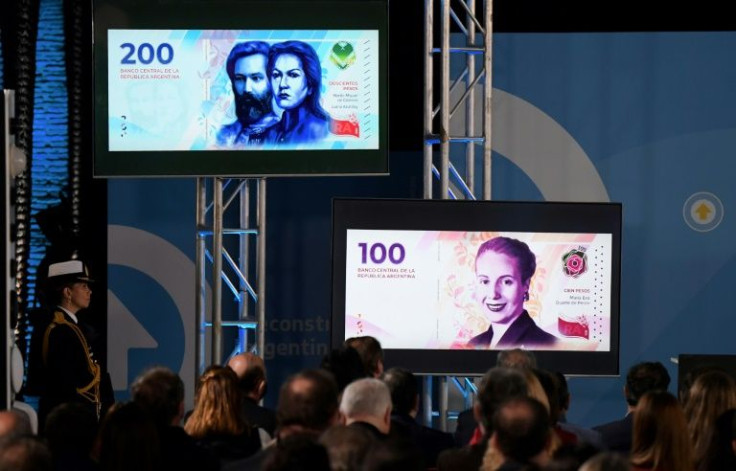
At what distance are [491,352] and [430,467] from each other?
271cm

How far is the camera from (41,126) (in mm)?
7914

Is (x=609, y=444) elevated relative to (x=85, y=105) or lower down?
lower down

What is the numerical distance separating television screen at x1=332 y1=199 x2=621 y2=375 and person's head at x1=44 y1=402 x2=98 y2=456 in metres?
3.55

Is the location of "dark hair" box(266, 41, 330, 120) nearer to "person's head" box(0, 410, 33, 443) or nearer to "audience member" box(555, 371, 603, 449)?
"audience member" box(555, 371, 603, 449)

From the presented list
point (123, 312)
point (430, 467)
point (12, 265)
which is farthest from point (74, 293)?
point (430, 467)

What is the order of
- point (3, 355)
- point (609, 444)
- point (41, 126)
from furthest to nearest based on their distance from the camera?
point (41, 126), point (609, 444), point (3, 355)

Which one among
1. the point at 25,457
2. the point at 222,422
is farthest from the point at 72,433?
the point at 25,457

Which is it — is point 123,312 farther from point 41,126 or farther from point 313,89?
point 313,89

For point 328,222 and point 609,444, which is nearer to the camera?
point 609,444

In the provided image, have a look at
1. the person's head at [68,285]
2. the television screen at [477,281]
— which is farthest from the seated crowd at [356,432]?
the television screen at [477,281]

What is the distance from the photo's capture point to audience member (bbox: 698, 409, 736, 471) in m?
4.03

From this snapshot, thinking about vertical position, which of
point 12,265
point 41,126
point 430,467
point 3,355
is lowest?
point 430,467

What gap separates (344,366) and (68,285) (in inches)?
75.3

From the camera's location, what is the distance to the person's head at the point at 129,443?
135 inches
